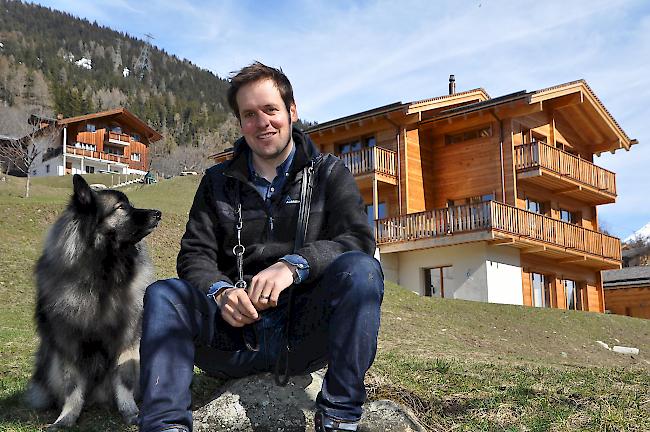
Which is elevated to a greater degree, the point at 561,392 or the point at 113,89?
the point at 113,89

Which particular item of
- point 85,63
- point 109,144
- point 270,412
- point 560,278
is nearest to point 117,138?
point 109,144

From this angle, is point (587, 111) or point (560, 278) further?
point (587, 111)

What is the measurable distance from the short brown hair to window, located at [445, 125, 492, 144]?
19.6m

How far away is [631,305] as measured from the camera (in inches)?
1175

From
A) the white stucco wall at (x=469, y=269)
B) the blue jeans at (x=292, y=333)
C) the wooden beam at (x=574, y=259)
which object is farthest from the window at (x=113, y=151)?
the blue jeans at (x=292, y=333)

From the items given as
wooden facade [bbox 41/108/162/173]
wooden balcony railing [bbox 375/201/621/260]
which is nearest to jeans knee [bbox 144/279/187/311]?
wooden balcony railing [bbox 375/201/621/260]

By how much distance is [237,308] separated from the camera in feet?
8.45

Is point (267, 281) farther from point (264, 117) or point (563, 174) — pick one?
point (563, 174)

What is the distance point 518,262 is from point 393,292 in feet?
24.2

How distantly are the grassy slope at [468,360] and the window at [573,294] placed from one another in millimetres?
7044

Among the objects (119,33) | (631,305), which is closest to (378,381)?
(631,305)

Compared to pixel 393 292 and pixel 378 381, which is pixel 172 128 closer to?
pixel 393 292

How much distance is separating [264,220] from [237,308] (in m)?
0.59

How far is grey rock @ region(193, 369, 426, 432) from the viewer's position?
315 cm
